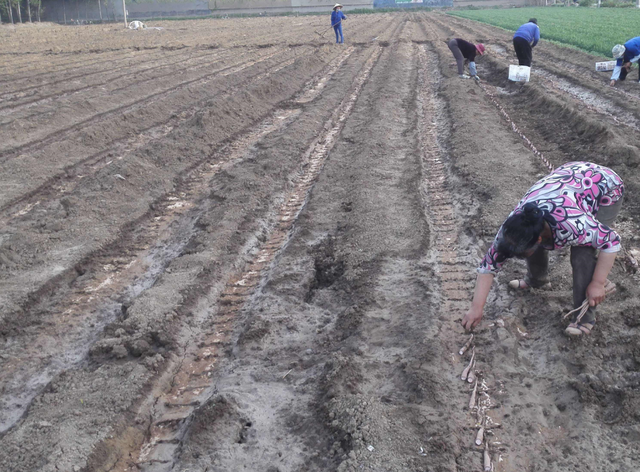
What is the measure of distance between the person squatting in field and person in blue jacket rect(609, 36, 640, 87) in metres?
9.58

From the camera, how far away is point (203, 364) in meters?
3.85

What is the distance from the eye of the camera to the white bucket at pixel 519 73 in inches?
490

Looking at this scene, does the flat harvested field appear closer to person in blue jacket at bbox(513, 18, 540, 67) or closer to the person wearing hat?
person in blue jacket at bbox(513, 18, 540, 67)

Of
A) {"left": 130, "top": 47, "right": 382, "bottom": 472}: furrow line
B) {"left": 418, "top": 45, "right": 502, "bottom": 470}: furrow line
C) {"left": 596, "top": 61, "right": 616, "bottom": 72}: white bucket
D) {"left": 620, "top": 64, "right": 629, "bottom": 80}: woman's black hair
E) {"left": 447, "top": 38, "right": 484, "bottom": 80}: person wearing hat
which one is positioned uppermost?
{"left": 447, "top": 38, "right": 484, "bottom": 80}: person wearing hat

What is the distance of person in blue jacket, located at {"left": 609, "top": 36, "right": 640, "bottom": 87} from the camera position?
11.3m

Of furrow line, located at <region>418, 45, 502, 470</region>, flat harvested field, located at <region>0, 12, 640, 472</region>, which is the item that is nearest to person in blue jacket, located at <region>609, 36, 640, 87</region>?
flat harvested field, located at <region>0, 12, 640, 472</region>

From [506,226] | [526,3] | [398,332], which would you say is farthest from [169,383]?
[526,3]

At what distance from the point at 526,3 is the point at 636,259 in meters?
68.2

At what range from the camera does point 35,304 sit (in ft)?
15.1

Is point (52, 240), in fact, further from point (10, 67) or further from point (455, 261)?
point (10, 67)

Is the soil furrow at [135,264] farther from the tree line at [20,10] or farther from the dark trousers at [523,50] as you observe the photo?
the tree line at [20,10]

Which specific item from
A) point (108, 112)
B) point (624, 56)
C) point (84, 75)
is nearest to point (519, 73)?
point (624, 56)

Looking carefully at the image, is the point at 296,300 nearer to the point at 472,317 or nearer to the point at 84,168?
the point at 472,317

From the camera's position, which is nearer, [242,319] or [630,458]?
[630,458]
